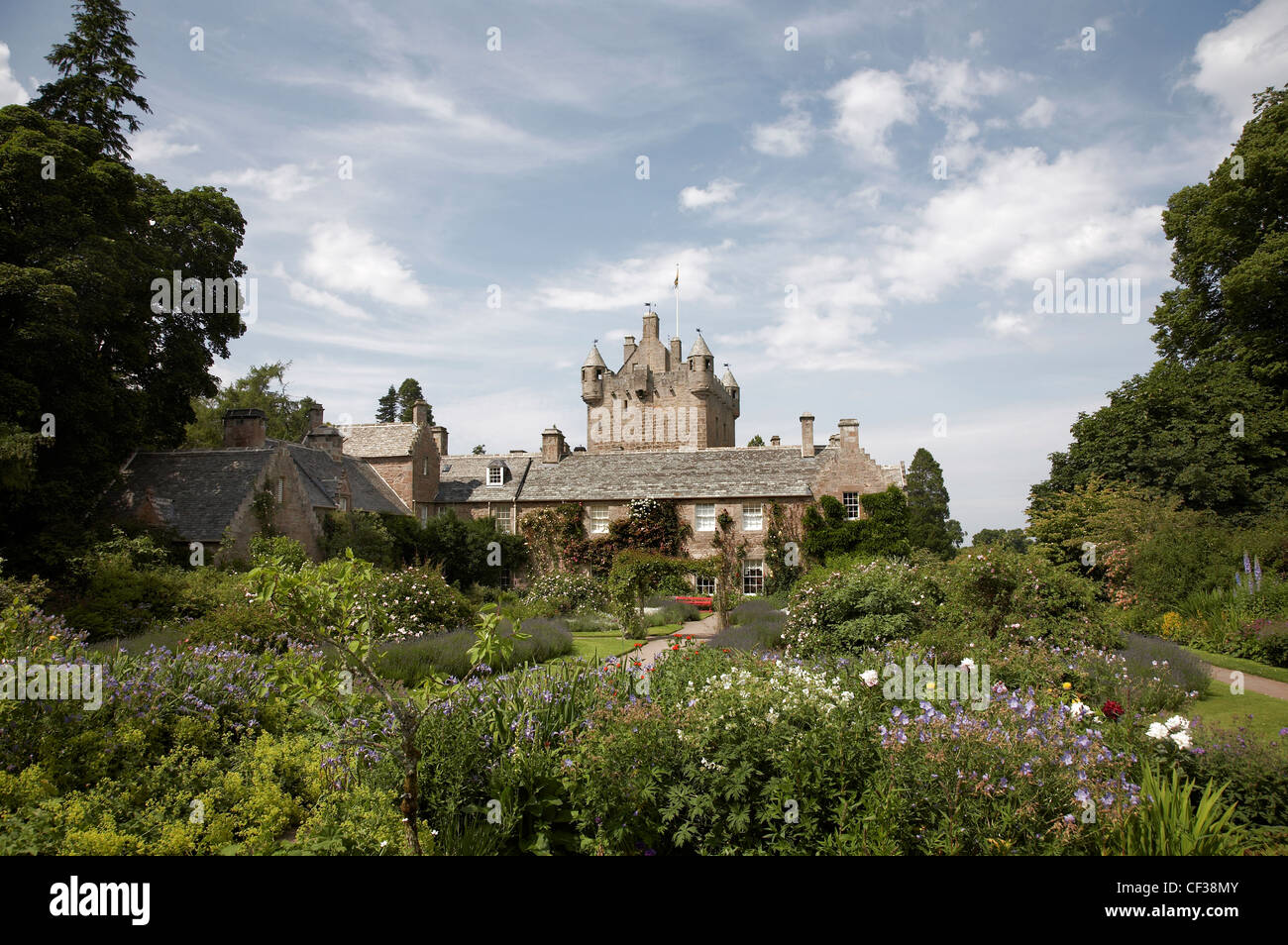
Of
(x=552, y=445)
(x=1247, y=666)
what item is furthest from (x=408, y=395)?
(x=1247, y=666)

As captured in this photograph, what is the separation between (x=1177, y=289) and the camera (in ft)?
91.2

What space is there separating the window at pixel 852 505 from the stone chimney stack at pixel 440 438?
2140 centimetres

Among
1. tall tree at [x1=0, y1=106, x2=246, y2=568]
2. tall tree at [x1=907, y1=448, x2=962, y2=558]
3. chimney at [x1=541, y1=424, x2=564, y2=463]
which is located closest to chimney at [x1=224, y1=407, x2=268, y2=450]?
tall tree at [x1=0, y1=106, x2=246, y2=568]

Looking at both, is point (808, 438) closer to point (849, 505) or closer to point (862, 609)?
point (849, 505)

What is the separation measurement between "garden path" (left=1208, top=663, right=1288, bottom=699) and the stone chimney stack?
108 ft

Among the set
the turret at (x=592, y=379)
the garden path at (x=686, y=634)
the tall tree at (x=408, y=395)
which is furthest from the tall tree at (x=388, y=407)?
the garden path at (x=686, y=634)

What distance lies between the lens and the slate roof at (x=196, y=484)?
21594 mm

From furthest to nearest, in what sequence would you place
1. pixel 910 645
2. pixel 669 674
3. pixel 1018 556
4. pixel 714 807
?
1. pixel 1018 556
2. pixel 910 645
3. pixel 669 674
4. pixel 714 807

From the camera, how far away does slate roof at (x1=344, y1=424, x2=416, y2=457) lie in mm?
34094

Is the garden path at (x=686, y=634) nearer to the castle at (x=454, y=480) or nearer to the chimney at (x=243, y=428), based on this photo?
the castle at (x=454, y=480)

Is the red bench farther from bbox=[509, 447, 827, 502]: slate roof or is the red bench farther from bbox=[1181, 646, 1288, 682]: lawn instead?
bbox=[1181, 646, 1288, 682]: lawn
